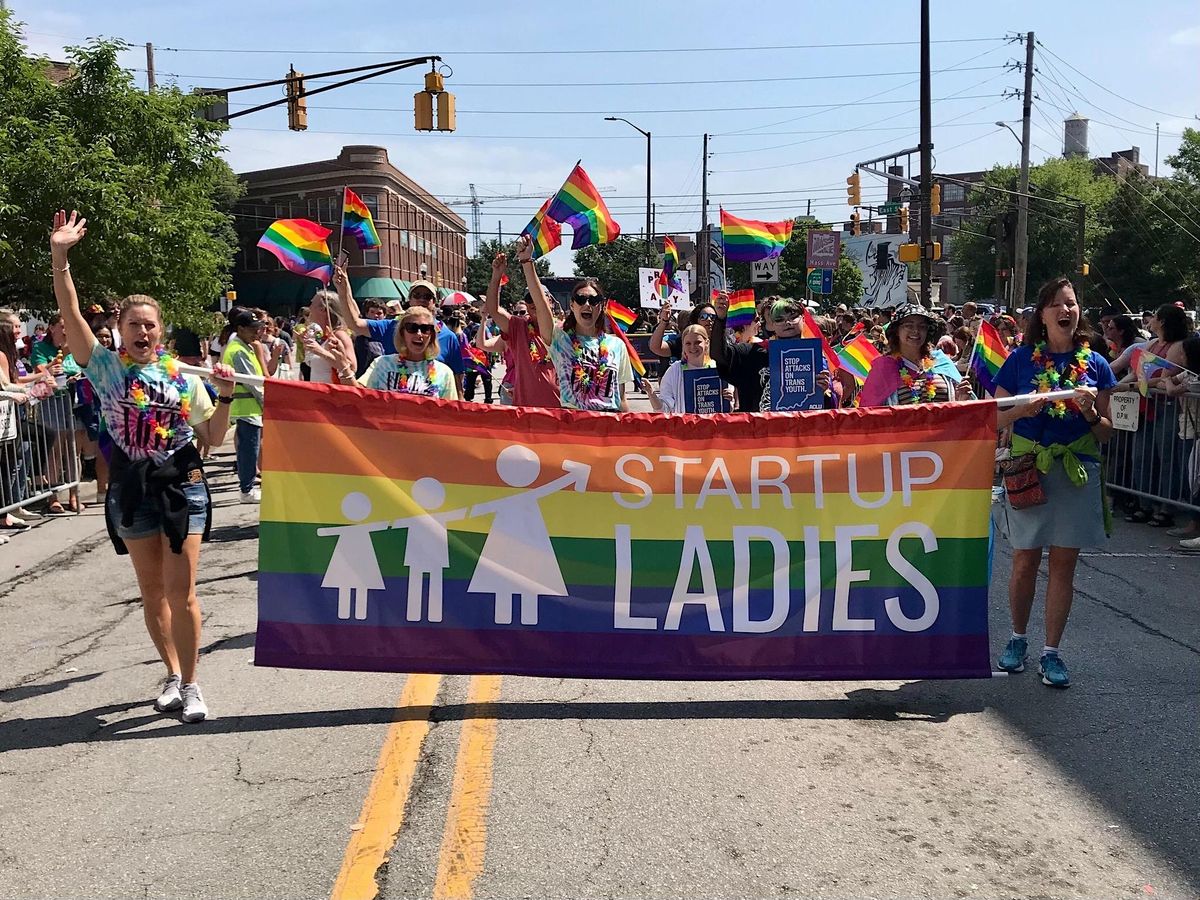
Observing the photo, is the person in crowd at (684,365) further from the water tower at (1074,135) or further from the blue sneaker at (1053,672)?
the water tower at (1074,135)

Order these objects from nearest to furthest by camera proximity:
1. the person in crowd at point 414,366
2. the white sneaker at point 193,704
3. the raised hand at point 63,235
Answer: the raised hand at point 63,235
the white sneaker at point 193,704
the person in crowd at point 414,366

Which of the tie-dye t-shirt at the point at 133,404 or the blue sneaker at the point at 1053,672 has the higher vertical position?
the tie-dye t-shirt at the point at 133,404

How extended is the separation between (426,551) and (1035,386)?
300 centimetres

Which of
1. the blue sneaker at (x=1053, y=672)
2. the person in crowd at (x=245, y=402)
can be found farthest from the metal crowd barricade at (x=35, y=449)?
the blue sneaker at (x=1053, y=672)

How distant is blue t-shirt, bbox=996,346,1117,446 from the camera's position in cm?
548

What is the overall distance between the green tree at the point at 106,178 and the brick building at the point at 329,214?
4307 cm

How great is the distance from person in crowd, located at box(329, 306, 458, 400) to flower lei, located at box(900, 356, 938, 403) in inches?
95.0

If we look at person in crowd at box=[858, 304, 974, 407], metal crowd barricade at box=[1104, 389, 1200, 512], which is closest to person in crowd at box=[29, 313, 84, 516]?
person in crowd at box=[858, 304, 974, 407]

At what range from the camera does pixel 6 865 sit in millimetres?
3686

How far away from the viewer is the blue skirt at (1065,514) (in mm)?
5477

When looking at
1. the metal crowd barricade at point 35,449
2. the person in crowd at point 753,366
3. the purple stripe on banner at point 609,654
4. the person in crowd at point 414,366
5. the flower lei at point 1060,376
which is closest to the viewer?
the purple stripe on banner at point 609,654

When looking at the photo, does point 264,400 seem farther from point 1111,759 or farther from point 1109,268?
point 1109,268

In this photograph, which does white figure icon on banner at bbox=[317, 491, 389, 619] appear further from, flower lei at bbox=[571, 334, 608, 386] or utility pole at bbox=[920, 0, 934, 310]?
utility pole at bbox=[920, 0, 934, 310]

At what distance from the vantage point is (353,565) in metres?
4.89
